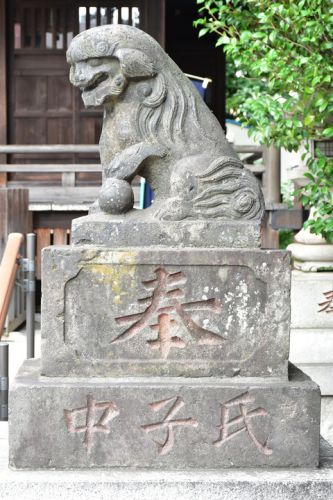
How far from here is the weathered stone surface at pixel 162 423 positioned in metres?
3.74

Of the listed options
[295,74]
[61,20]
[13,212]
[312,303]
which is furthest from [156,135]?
[61,20]

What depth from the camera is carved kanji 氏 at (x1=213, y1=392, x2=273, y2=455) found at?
377 centimetres

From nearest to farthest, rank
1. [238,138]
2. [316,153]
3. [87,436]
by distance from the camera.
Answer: [87,436] → [316,153] → [238,138]

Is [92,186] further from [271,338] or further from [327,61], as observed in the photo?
[271,338]

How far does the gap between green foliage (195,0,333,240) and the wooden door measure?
4686mm

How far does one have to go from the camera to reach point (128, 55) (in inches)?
155

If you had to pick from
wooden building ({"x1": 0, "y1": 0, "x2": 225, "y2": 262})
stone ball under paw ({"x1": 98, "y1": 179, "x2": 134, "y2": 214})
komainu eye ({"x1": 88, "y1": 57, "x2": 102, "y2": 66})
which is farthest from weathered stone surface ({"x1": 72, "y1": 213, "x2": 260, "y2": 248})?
wooden building ({"x1": 0, "y1": 0, "x2": 225, "y2": 262})

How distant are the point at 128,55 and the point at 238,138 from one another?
19169 millimetres

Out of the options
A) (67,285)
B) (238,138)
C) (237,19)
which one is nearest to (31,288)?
(237,19)

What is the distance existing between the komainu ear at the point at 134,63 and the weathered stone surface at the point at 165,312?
2.59 ft

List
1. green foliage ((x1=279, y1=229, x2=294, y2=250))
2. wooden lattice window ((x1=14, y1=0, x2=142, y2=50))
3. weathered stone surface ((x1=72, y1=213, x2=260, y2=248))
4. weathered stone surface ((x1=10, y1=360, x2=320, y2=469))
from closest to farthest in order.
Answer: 1. weathered stone surface ((x1=10, y1=360, x2=320, y2=469))
2. weathered stone surface ((x1=72, y1=213, x2=260, y2=248))
3. wooden lattice window ((x1=14, y1=0, x2=142, y2=50))
4. green foliage ((x1=279, y1=229, x2=294, y2=250))

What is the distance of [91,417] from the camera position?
3754 millimetres

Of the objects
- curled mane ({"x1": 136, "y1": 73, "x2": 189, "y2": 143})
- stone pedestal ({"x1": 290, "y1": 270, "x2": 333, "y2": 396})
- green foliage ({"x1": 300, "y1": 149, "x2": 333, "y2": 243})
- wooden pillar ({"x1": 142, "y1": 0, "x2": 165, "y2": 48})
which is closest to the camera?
curled mane ({"x1": 136, "y1": 73, "x2": 189, "y2": 143})

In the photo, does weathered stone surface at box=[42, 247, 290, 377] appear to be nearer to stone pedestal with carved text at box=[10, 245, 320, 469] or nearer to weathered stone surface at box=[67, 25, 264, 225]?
stone pedestal with carved text at box=[10, 245, 320, 469]
